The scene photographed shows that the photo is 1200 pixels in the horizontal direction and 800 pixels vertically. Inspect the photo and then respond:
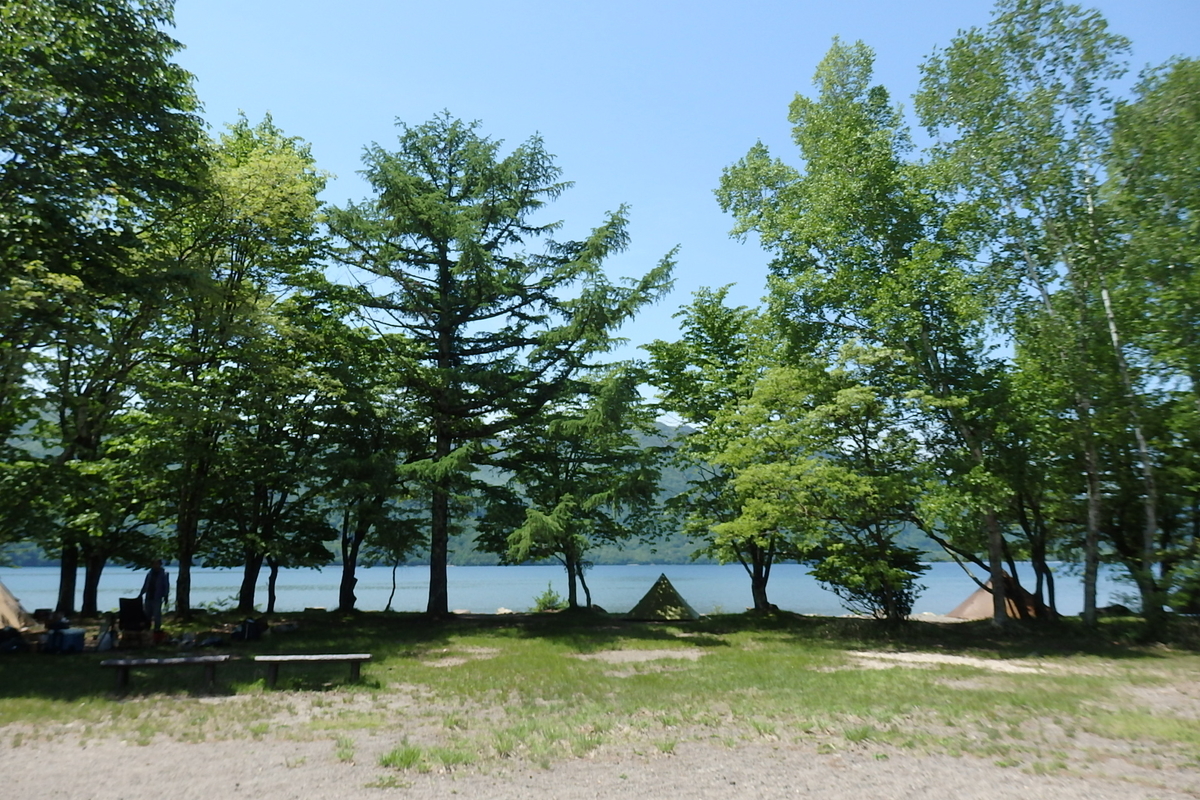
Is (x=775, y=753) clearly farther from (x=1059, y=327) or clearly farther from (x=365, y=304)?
(x=365, y=304)

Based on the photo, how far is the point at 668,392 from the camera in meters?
25.1

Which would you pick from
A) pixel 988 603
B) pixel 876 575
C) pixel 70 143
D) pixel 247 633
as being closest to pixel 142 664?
pixel 247 633

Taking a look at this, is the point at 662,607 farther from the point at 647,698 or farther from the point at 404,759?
the point at 404,759

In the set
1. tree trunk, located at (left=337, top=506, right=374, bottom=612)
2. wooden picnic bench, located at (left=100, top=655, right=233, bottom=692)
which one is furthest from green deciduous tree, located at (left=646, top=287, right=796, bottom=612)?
wooden picnic bench, located at (left=100, top=655, right=233, bottom=692)

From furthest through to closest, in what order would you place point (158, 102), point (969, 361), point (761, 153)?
point (761, 153)
point (969, 361)
point (158, 102)

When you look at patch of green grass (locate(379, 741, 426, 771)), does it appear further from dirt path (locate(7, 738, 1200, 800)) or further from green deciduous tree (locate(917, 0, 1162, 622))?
green deciduous tree (locate(917, 0, 1162, 622))

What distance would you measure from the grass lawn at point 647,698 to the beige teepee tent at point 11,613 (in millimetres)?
4680

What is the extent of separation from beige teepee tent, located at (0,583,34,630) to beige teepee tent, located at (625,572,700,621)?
15.1m

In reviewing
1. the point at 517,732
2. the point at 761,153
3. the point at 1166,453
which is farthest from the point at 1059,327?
the point at 517,732

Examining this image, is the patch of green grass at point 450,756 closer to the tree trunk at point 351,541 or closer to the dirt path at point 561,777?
the dirt path at point 561,777

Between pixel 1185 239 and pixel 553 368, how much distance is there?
14312mm

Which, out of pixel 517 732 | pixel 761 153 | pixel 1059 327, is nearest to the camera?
pixel 517 732

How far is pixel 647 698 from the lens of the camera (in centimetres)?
974

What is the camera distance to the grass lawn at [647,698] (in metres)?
7.14
